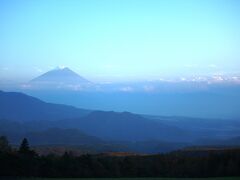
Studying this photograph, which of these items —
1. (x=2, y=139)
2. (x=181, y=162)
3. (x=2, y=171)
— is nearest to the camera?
(x=2, y=171)

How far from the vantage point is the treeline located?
159ft

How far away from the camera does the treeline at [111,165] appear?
48.5 m

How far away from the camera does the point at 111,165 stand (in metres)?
56.7

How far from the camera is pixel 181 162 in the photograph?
64812 mm

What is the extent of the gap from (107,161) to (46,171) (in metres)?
10.7

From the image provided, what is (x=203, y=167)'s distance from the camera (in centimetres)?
5922

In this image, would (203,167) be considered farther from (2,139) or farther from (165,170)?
(2,139)

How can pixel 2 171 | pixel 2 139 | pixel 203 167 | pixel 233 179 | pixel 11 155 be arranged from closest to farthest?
pixel 233 179
pixel 2 171
pixel 11 155
pixel 203 167
pixel 2 139

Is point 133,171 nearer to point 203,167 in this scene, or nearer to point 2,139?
point 203,167

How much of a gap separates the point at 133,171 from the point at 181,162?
1047 centimetres

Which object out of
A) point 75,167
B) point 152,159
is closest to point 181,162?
point 152,159

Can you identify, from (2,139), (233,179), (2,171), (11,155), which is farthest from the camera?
(2,139)

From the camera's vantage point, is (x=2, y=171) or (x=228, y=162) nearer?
(x=2, y=171)

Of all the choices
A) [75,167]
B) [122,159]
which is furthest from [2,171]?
[122,159]
